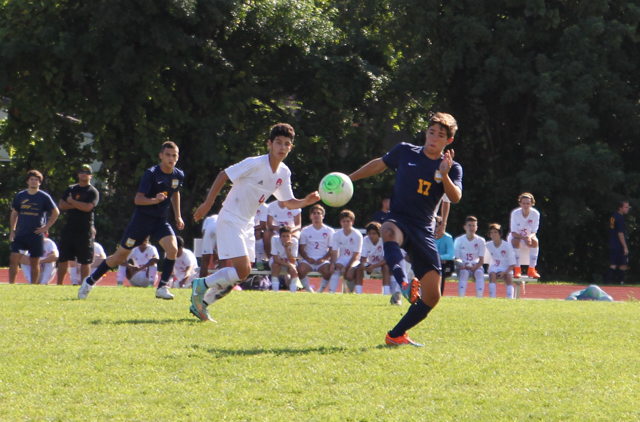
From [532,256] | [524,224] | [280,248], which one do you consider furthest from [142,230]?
[532,256]

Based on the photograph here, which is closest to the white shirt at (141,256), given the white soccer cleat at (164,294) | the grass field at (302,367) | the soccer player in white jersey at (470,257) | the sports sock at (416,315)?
the white soccer cleat at (164,294)

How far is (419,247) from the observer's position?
6.24 m

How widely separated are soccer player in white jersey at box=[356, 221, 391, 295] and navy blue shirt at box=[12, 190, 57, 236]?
20.2 feet

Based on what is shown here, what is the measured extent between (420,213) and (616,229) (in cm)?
1765

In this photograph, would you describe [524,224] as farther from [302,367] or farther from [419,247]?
[302,367]

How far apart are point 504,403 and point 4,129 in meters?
20.3

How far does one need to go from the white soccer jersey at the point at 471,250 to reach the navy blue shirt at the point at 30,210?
28.2ft

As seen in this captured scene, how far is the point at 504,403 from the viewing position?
15.1 feet

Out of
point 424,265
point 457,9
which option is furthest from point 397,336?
point 457,9

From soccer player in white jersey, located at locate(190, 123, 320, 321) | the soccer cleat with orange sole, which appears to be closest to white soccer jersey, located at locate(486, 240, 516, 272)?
soccer player in white jersey, located at locate(190, 123, 320, 321)

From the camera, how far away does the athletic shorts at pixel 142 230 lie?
1035cm

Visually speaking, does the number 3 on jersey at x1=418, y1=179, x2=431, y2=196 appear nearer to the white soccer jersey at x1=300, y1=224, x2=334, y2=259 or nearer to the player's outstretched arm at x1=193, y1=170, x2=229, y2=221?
the player's outstretched arm at x1=193, y1=170, x2=229, y2=221

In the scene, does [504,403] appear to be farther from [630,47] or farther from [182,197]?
[630,47]

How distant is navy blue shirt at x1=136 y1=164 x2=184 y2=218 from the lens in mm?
10461
